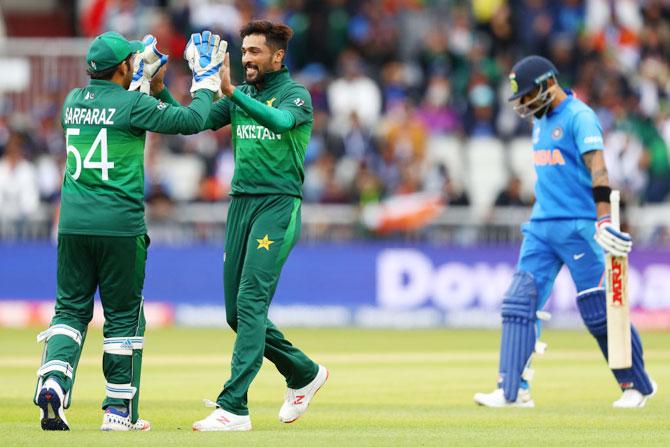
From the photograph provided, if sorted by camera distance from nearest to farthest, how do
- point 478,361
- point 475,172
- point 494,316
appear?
point 478,361
point 494,316
point 475,172

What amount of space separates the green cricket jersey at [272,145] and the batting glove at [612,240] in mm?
2405

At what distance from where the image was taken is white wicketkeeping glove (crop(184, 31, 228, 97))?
31.0 ft

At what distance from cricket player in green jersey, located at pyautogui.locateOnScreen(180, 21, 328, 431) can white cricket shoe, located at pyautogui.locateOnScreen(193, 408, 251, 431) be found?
0.03 m

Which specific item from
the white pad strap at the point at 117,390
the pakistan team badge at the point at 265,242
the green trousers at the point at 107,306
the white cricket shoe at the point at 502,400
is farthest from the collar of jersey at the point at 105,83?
the white cricket shoe at the point at 502,400

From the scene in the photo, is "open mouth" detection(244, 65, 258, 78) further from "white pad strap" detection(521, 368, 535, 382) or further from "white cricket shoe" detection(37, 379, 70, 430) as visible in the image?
"white pad strap" detection(521, 368, 535, 382)

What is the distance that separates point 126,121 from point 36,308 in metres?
13.8

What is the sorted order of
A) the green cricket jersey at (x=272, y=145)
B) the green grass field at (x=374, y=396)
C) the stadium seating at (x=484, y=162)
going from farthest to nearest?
1. the stadium seating at (x=484, y=162)
2. the green cricket jersey at (x=272, y=145)
3. the green grass field at (x=374, y=396)

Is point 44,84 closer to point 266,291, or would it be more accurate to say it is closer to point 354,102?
point 354,102

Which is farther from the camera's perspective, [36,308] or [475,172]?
[475,172]

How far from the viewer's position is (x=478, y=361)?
16547mm

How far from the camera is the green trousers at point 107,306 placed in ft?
30.9

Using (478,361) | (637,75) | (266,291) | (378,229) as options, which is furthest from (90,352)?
(637,75)

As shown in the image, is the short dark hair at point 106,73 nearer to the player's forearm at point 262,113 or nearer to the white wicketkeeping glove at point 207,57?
the white wicketkeeping glove at point 207,57

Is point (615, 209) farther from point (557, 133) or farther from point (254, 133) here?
point (254, 133)
